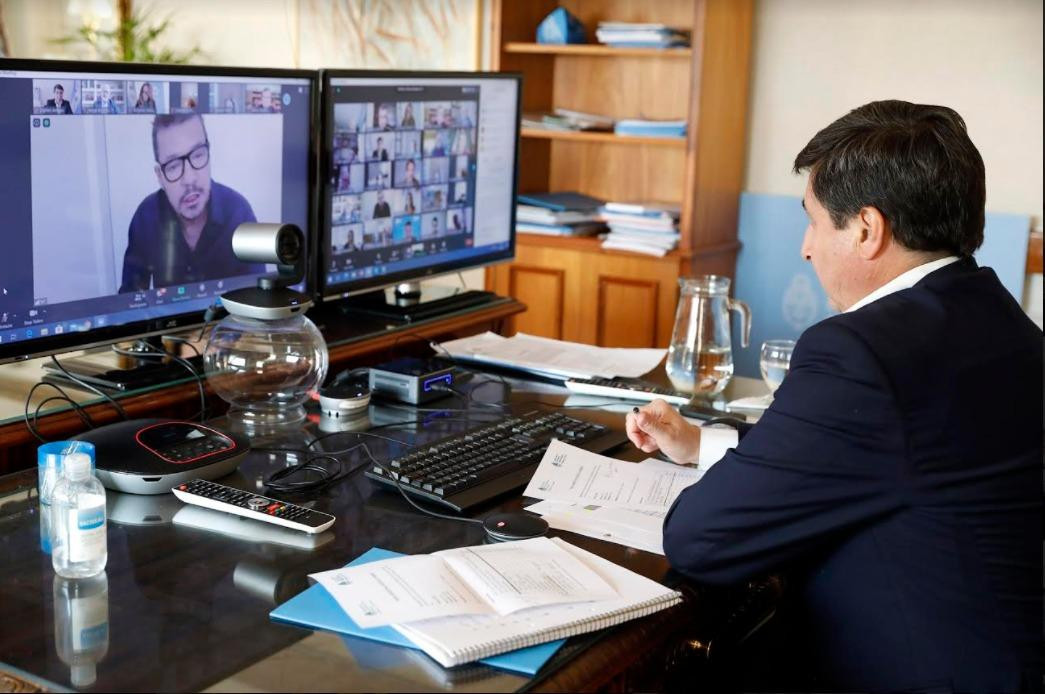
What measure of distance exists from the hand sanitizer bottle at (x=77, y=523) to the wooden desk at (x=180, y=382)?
1.14 feet

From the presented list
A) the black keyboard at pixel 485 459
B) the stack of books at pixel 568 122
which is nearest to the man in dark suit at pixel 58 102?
the black keyboard at pixel 485 459

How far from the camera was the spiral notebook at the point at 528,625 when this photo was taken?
3.58ft

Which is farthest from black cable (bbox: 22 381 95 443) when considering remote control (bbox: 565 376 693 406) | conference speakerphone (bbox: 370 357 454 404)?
remote control (bbox: 565 376 693 406)

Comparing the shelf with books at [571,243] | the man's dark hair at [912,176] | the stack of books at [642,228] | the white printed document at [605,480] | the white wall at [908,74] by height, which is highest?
the white wall at [908,74]

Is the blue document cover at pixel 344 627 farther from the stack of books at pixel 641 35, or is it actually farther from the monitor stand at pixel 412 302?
the stack of books at pixel 641 35

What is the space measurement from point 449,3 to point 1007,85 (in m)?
1.97

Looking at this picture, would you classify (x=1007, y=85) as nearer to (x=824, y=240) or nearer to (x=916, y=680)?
(x=824, y=240)

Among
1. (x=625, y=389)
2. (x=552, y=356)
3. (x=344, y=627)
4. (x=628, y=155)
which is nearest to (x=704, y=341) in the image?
(x=625, y=389)

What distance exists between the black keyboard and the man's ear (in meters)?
0.53

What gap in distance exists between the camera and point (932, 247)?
4.61 feet

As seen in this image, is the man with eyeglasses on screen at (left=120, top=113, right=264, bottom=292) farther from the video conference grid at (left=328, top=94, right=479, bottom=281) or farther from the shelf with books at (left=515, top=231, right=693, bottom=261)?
the shelf with books at (left=515, top=231, right=693, bottom=261)

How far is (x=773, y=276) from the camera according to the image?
3900 mm

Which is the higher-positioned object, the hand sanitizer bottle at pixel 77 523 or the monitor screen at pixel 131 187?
the monitor screen at pixel 131 187

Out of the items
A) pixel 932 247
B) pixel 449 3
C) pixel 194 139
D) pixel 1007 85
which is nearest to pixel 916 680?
pixel 932 247
